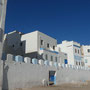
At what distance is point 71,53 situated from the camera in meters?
38.9

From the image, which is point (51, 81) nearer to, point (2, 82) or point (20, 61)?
point (20, 61)

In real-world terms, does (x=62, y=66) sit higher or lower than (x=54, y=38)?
lower

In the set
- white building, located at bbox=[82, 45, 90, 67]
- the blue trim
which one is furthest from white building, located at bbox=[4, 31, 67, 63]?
white building, located at bbox=[82, 45, 90, 67]

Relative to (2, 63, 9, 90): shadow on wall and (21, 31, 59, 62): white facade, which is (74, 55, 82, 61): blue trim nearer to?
(21, 31, 59, 62): white facade

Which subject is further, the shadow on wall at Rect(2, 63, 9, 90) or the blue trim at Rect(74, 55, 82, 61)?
the blue trim at Rect(74, 55, 82, 61)

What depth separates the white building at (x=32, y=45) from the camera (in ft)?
102

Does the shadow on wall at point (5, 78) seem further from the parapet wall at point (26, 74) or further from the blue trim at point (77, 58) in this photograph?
the blue trim at point (77, 58)

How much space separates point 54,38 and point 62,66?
53.2 feet

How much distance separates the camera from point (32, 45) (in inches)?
1281

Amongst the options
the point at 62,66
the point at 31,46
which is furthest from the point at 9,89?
the point at 31,46

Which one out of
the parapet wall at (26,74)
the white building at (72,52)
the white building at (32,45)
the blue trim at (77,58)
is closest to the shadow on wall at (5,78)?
the parapet wall at (26,74)

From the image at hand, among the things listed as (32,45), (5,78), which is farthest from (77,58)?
(5,78)

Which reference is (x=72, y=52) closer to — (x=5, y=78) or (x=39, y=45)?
(x=39, y=45)

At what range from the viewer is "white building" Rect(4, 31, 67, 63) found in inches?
1221
